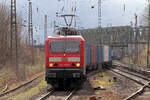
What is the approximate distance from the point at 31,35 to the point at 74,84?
2119 cm

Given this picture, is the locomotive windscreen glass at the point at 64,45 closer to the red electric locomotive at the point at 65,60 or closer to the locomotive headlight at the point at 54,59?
the red electric locomotive at the point at 65,60

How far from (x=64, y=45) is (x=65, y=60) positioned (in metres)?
0.82

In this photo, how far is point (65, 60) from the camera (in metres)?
14.0

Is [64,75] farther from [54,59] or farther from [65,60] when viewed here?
[54,59]

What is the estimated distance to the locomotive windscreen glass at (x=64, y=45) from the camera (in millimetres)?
14156

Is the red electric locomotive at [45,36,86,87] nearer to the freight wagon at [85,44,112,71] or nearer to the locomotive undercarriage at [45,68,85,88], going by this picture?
the locomotive undercarriage at [45,68,85,88]

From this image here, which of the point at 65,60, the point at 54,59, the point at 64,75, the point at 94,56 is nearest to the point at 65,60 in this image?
the point at 65,60

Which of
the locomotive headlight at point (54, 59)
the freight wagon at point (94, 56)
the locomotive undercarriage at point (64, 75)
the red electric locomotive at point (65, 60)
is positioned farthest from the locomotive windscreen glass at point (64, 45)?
the freight wagon at point (94, 56)

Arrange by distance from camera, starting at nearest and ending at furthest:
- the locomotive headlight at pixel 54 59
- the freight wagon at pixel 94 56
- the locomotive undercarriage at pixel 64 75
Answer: the locomotive undercarriage at pixel 64 75
the locomotive headlight at pixel 54 59
the freight wagon at pixel 94 56

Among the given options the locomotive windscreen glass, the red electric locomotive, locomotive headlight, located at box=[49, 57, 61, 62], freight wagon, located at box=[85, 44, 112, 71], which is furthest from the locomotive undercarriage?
freight wagon, located at box=[85, 44, 112, 71]

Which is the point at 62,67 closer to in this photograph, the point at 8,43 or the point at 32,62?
the point at 8,43

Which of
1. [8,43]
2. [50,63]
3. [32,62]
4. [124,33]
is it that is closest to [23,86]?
[50,63]

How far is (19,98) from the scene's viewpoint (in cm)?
1216

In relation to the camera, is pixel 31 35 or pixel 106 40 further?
pixel 106 40
